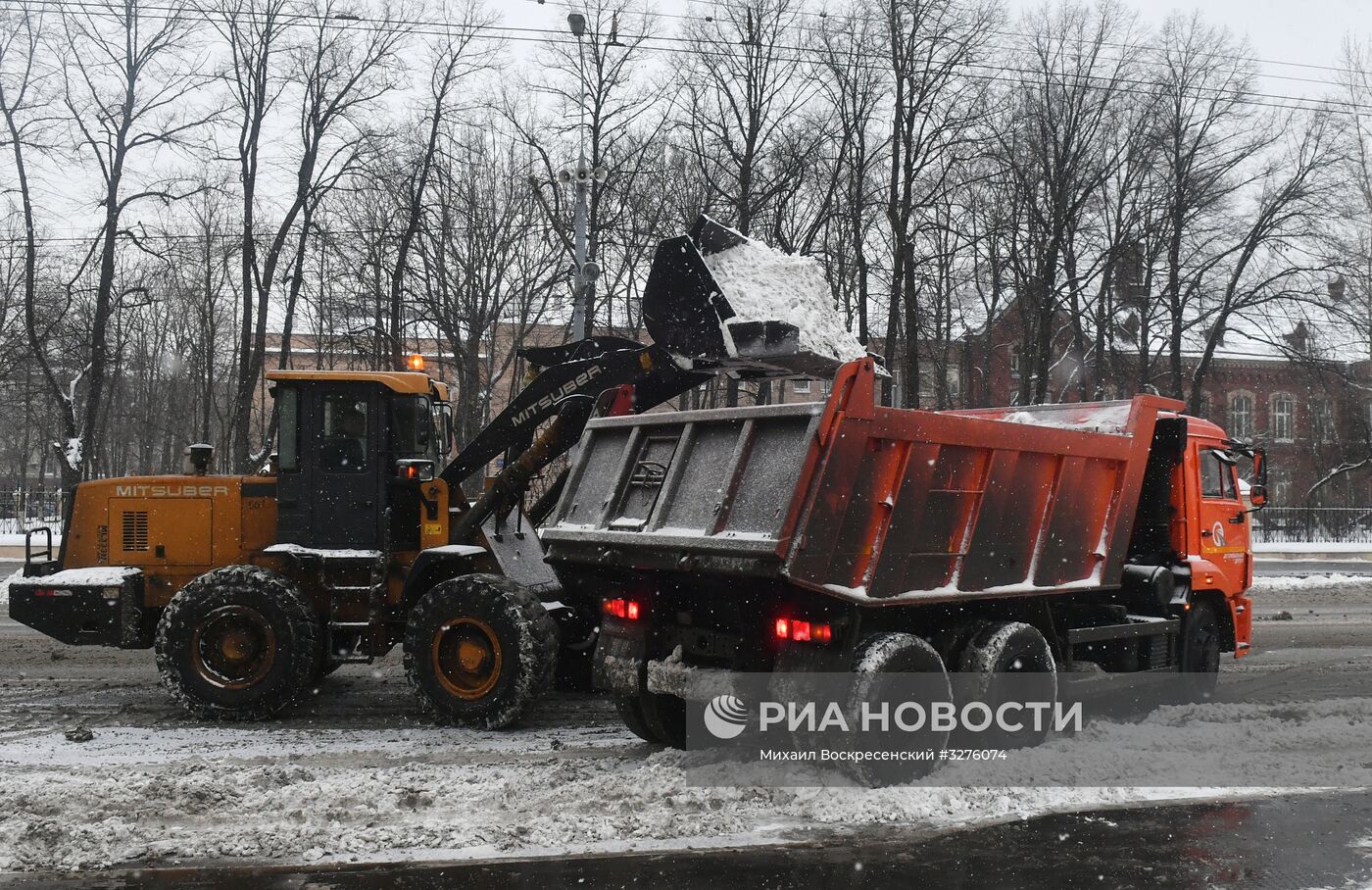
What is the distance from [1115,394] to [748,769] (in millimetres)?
30833

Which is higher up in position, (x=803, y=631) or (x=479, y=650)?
(x=803, y=631)

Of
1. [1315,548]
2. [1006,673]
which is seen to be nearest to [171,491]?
[1006,673]

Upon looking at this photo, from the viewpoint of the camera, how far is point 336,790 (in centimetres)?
581

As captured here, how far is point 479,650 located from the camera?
25.0 ft

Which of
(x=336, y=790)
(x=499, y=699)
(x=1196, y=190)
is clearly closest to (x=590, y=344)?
(x=499, y=699)

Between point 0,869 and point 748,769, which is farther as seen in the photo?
point 748,769

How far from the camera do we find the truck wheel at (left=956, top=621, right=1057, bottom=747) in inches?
252

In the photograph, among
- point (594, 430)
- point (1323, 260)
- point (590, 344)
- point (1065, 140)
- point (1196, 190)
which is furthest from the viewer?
point (1323, 260)

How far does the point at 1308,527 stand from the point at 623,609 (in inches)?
1242

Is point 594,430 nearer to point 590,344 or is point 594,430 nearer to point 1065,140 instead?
point 590,344

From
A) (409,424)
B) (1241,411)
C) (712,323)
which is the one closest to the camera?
→ (712,323)

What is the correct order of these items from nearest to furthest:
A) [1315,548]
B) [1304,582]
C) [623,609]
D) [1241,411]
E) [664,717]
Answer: [623,609] < [664,717] < [1304,582] < [1315,548] < [1241,411]

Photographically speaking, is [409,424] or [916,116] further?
[916,116]

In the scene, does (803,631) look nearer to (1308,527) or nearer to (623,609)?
(623,609)
